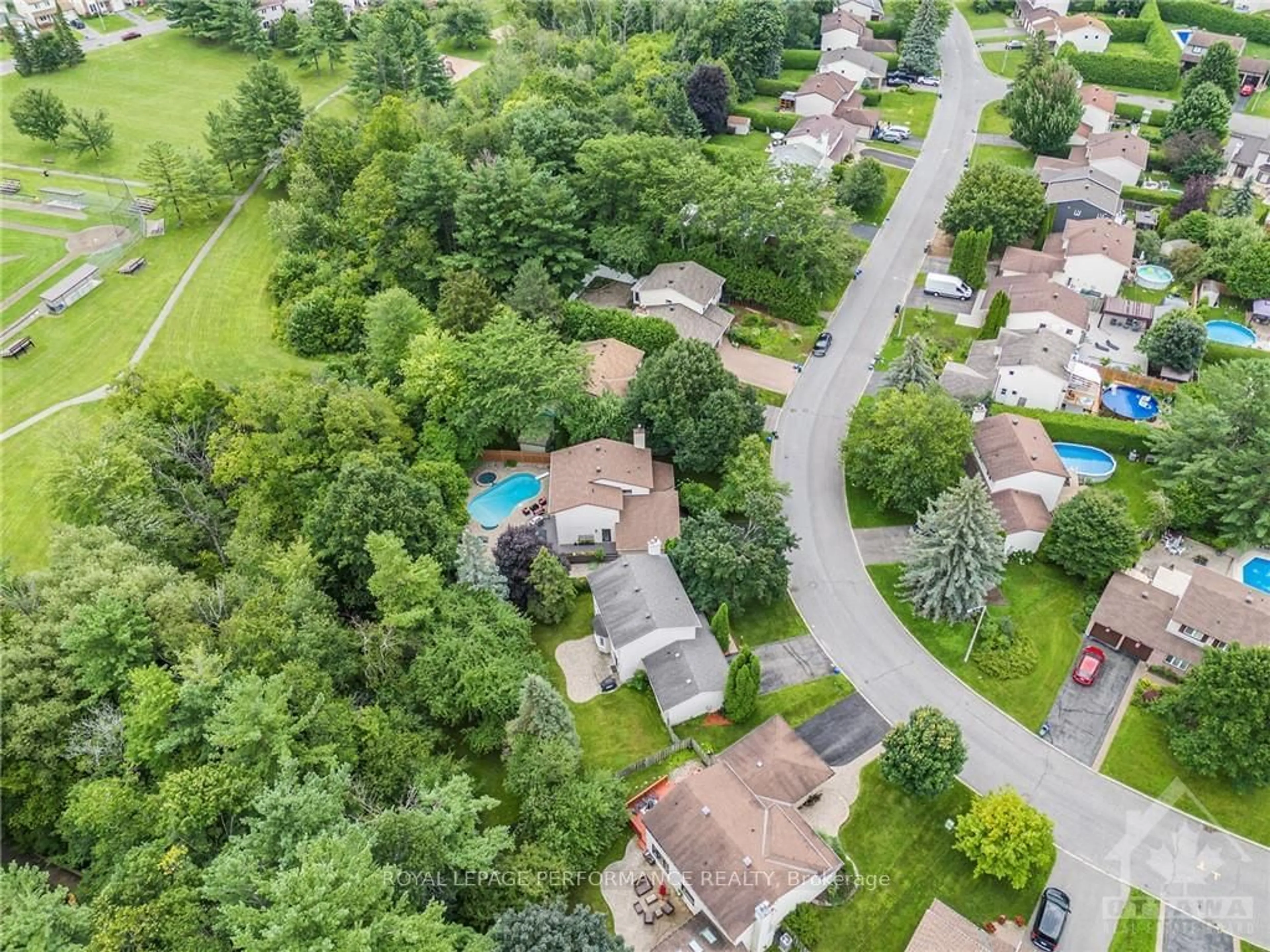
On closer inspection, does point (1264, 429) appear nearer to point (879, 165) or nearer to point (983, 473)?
point (983, 473)

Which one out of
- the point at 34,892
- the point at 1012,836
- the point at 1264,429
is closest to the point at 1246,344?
the point at 1264,429

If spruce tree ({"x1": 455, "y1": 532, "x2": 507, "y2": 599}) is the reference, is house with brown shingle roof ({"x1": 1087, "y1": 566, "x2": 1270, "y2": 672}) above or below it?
below

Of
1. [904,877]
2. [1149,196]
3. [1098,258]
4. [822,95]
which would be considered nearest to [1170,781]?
[904,877]

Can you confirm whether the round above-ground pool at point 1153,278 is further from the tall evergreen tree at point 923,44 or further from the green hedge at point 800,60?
the green hedge at point 800,60

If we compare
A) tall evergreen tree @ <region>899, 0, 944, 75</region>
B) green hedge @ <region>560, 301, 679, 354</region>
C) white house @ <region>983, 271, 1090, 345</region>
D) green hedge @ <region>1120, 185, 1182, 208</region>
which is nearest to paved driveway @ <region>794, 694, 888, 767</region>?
green hedge @ <region>560, 301, 679, 354</region>

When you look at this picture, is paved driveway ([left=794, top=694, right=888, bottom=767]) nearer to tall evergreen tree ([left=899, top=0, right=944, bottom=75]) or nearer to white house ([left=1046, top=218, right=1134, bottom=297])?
white house ([left=1046, top=218, right=1134, bottom=297])

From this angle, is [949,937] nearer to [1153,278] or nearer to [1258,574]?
[1258,574]
